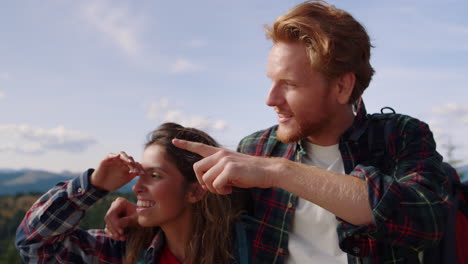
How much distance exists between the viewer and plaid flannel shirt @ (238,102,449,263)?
72.5 inches

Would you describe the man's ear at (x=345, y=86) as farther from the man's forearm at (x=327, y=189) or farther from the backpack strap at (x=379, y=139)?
the man's forearm at (x=327, y=189)

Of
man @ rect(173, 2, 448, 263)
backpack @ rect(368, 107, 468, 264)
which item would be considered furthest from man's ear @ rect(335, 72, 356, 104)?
backpack @ rect(368, 107, 468, 264)

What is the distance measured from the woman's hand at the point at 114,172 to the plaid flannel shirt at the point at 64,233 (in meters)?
0.05

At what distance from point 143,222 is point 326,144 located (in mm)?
1210

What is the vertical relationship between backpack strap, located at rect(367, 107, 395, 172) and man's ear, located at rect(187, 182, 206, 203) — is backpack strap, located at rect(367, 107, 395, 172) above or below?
above

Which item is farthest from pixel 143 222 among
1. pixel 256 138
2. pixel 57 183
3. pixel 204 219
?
pixel 256 138

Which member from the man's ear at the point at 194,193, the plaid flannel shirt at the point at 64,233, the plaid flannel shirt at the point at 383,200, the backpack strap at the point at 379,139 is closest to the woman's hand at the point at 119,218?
the plaid flannel shirt at the point at 64,233

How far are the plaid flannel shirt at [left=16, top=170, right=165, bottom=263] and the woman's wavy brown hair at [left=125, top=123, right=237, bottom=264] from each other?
12 cm

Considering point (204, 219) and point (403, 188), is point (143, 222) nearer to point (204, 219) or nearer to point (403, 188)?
point (204, 219)

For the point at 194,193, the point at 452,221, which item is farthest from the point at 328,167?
the point at 194,193

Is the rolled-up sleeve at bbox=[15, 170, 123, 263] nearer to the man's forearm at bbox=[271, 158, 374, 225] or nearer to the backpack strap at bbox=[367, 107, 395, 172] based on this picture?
the man's forearm at bbox=[271, 158, 374, 225]

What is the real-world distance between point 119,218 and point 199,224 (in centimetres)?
50

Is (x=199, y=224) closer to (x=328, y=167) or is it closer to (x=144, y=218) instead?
(x=144, y=218)

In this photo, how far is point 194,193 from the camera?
107 inches
